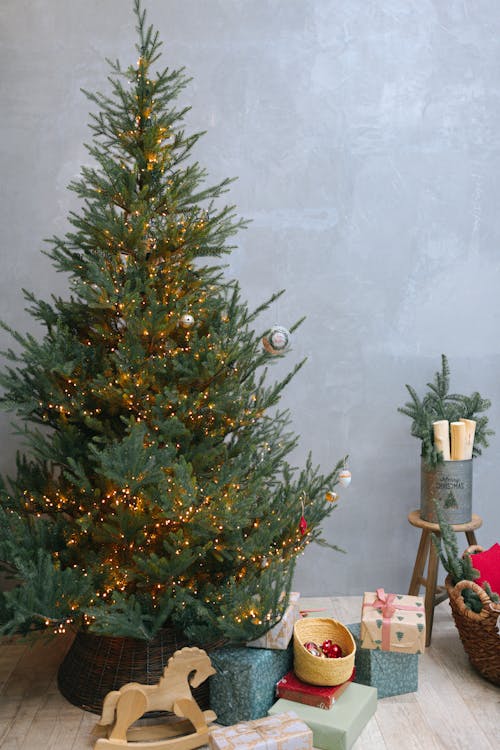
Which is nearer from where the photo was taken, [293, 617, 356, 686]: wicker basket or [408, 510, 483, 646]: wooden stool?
[293, 617, 356, 686]: wicker basket

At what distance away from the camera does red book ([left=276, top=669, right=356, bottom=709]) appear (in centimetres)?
227

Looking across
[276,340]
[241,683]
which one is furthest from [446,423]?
[241,683]

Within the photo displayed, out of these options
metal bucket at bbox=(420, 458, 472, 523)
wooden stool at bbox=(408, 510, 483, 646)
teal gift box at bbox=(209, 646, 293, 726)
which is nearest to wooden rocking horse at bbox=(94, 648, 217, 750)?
teal gift box at bbox=(209, 646, 293, 726)

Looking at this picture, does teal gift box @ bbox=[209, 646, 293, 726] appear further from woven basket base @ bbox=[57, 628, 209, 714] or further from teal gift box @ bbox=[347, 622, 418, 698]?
teal gift box @ bbox=[347, 622, 418, 698]

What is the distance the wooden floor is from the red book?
13cm

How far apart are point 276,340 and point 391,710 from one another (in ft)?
3.88

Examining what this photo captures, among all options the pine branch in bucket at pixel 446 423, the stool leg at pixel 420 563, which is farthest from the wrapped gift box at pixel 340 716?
the pine branch in bucket at pixel 446 423

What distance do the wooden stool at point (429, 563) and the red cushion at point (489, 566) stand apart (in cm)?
18

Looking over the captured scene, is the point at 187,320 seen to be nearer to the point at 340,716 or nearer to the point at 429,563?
the point at 340,716

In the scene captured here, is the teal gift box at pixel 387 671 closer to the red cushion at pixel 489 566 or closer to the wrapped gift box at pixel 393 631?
the wrapped gift box at pixel 393 631

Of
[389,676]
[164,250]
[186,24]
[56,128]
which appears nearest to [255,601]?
[389,676]

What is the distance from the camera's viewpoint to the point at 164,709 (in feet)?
7.20

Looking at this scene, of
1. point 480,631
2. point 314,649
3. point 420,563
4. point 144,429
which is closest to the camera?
point 144,429

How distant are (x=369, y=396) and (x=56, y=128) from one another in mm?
1638
